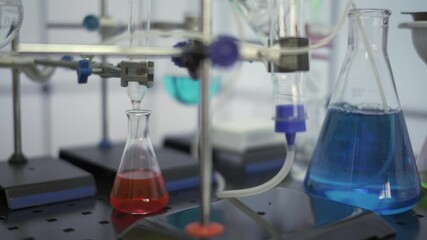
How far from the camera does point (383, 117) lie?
81 cm

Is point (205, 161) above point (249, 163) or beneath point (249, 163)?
above

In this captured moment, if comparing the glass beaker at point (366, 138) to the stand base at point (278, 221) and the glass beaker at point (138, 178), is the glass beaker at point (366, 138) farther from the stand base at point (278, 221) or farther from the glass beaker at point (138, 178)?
the glass beaker at point (138, 178)

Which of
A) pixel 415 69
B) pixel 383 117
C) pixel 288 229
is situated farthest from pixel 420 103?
pixel 288 229

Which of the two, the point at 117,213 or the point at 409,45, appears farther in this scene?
the point at 409,45

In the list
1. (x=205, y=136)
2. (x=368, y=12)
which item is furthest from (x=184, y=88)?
(x=205, y=136)

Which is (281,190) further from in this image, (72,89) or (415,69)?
(72,89)

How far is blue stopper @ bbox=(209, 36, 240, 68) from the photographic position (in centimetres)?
55

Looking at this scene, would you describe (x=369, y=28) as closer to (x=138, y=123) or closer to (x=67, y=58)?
(x=138, y=123)

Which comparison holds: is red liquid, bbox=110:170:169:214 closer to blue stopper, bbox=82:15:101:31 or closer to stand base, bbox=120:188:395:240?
stand base, bbox=120:188:395:240

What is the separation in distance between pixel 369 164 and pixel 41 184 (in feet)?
1.75

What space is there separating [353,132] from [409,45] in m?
0.29

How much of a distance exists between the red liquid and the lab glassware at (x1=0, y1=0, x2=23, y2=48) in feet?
0.94

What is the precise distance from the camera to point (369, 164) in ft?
2.60

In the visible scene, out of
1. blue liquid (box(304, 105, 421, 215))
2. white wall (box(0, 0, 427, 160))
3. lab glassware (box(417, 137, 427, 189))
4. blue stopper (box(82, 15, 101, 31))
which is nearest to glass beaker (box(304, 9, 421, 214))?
blue liquid (box(304, 105, 421, 215))
